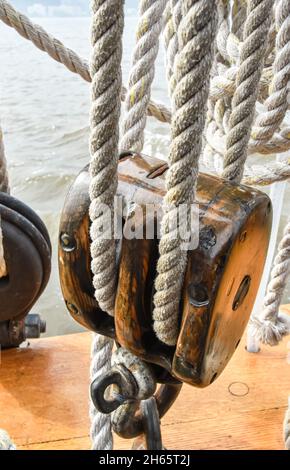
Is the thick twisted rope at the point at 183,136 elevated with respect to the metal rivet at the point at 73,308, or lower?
elevated

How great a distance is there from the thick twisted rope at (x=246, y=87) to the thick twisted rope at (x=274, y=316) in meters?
0.54

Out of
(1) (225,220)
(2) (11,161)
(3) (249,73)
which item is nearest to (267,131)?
(3) (249,73)

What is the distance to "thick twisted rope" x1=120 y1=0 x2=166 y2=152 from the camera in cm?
47

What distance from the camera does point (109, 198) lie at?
0.42 metres

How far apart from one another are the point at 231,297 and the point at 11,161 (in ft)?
12.6

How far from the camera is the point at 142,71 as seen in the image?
1.65 ft

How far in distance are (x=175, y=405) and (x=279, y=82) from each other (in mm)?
671

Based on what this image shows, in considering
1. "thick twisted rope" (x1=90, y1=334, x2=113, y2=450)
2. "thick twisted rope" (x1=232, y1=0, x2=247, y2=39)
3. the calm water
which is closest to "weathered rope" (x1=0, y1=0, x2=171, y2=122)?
"thick twisted rope" (x1=232, y1=0, x2=247, y2=39)

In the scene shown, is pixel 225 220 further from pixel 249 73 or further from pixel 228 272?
pixel 249 73

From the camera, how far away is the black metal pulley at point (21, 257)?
2.90ft

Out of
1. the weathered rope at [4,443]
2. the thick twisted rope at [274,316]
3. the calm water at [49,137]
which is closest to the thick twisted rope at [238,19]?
the thick twisted rope at [274,316]

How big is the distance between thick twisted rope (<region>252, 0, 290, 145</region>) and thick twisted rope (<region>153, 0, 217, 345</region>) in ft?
1.17

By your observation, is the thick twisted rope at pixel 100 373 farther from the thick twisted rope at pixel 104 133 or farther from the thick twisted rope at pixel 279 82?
the thick twisted rope at pixel 279 82
